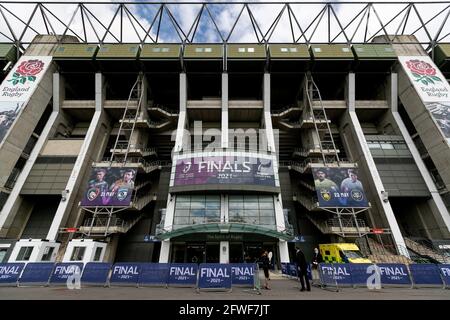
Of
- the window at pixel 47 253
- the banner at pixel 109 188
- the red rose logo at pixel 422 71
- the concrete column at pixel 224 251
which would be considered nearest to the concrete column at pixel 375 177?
the red rose logo at pixel 422 71

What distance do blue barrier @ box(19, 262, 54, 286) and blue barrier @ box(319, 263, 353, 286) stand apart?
16.7 metres

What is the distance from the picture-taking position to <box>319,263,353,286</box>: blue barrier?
42.2 ft

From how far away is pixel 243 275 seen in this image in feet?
43.2

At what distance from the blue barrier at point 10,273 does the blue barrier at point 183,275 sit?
9.73 m

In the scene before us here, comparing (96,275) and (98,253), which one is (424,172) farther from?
(98,253)

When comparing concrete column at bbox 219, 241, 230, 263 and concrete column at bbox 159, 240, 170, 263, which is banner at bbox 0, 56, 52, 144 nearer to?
concrete column at bbox 159, 240, 170, 263

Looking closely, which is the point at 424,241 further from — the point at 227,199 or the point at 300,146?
the point at 227,199

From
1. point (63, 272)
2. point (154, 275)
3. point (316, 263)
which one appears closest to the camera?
point (154, 275)

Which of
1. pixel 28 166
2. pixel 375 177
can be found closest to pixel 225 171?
pixel 375 177

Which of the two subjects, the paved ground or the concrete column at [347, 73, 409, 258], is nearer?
the paved ground

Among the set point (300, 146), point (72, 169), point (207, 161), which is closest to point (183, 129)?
point (207, 161)

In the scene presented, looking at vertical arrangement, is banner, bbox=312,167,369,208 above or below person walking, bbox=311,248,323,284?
above

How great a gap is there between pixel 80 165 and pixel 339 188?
3438 centimetres

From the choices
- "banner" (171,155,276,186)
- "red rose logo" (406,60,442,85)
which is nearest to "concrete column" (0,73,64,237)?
"banner" (171,155,276,186)
